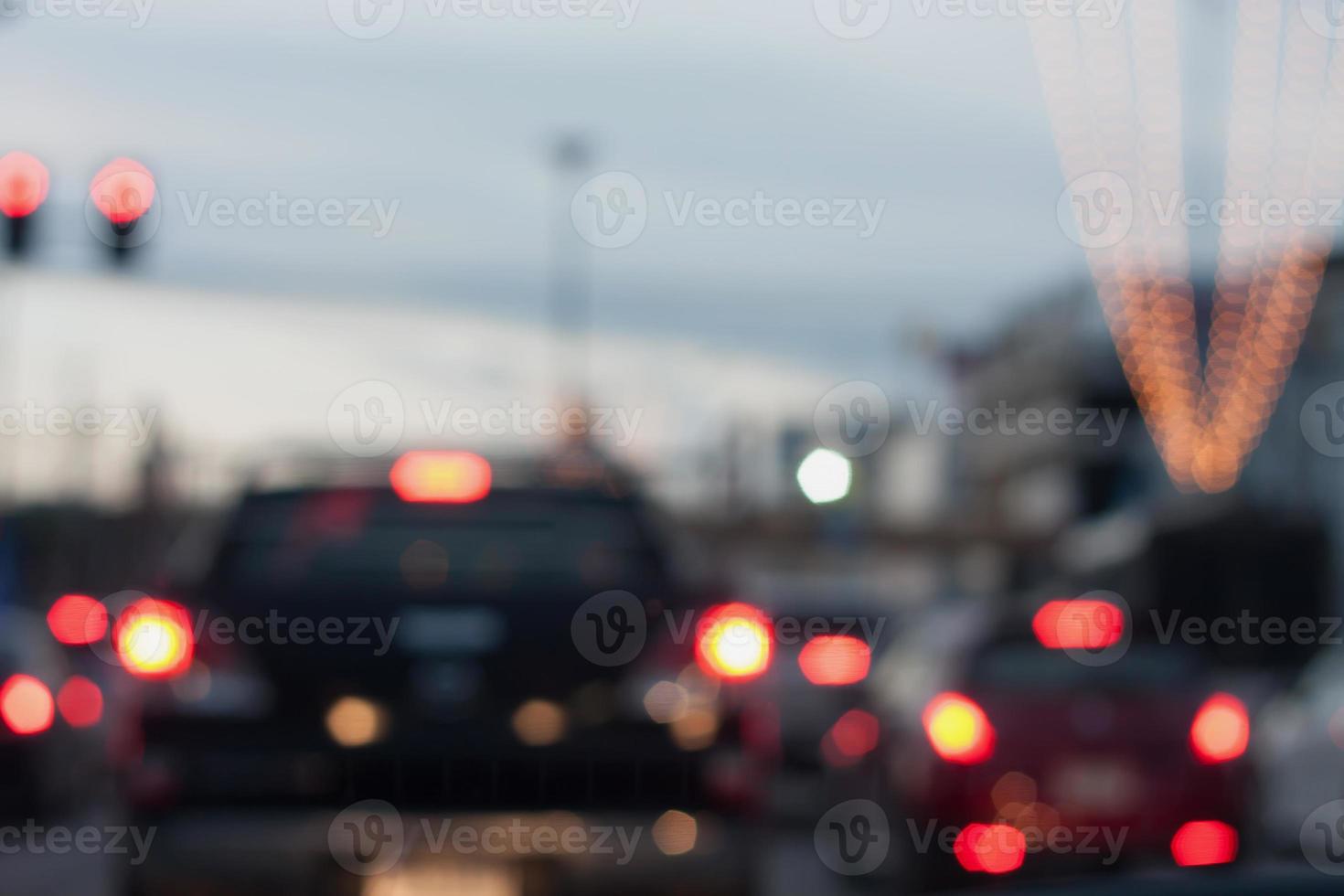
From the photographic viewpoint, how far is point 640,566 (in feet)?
21.2

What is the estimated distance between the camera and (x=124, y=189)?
1642 cm

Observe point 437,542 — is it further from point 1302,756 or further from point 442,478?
point 1302,756

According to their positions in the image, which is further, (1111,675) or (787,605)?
(787,605)

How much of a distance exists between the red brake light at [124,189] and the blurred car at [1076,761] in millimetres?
8578

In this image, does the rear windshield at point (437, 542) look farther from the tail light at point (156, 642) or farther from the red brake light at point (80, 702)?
the red brake light at point (80, 702)

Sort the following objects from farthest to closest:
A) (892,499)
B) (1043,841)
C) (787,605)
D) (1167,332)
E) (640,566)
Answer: (892,499)
(1167,332)
(787,605)
(1043,841)
(640,566)

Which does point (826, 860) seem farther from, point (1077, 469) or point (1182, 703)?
point (1077, 469)

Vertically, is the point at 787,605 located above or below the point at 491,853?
above

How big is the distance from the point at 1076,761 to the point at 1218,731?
2.28ft

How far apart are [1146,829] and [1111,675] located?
0.76m

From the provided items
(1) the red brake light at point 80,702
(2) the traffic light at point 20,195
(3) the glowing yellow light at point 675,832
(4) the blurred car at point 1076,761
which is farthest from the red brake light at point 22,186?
(3) the glowing yellow light at point 675,832

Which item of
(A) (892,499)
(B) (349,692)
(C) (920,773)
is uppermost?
(A) (892,499)

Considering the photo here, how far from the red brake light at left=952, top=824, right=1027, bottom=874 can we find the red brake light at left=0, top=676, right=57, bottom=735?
18.5ft

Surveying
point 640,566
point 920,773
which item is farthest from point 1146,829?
point 640,566
